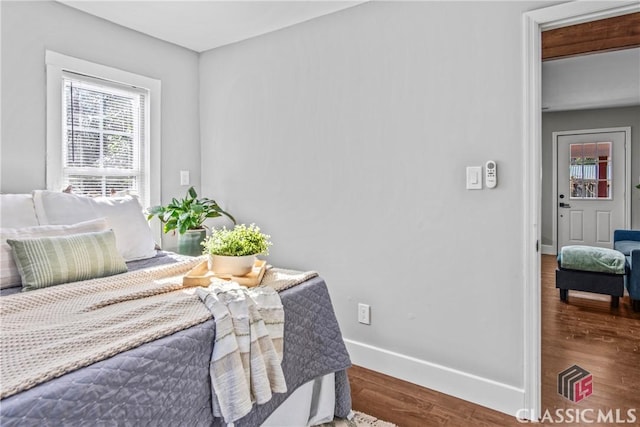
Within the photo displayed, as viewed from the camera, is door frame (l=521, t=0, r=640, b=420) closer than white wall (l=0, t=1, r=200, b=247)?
Yes

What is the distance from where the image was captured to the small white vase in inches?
69.8

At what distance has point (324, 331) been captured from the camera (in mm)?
1830

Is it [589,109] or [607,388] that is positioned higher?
[589,109]

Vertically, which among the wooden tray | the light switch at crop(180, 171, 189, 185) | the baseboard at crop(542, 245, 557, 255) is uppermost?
the light switch at crop(180, 171, 189, 185)

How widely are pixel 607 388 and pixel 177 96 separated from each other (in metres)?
3.67

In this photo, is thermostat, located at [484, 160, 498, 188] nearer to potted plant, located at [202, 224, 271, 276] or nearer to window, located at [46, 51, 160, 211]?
potted plant, located at [202, 224, 271, 276]

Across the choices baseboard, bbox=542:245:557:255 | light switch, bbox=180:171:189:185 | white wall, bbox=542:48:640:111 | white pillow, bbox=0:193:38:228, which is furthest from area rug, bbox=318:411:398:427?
baseboard, bbox=542:245:557:255

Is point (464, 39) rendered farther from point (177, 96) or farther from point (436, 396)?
point (177, 96)

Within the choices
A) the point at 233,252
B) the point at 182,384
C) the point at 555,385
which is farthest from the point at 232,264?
the point at 555,385

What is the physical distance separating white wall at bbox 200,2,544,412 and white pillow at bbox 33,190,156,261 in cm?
93

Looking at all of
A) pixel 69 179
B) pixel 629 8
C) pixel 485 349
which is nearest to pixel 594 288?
pixel 485 349

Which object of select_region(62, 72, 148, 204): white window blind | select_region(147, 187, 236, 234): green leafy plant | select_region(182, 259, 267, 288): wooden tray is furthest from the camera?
select_region(147, 187, 236, 234): green leafy plant

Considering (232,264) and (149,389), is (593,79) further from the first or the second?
(149,389)

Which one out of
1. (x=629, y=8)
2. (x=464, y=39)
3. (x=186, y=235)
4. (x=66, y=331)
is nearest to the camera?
(x=66, y=331)
